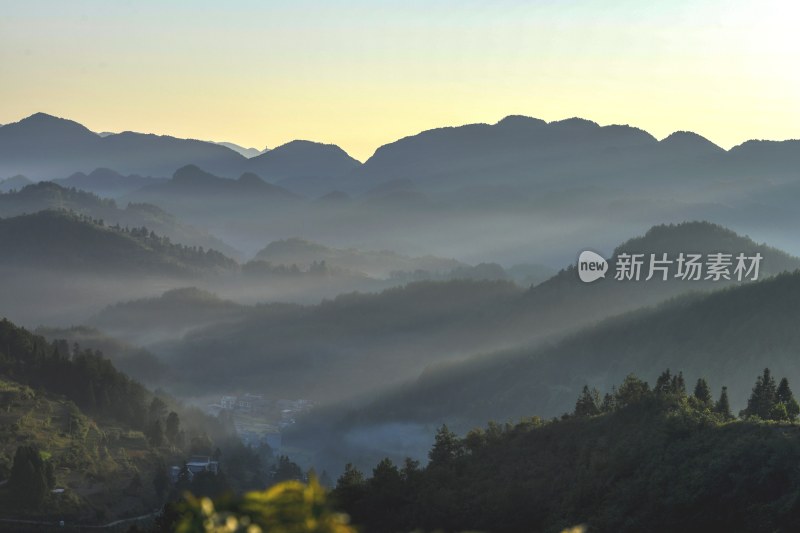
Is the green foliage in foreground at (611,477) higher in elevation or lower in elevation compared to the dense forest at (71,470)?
higher

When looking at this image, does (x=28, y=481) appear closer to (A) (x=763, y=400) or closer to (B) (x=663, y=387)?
(B) (x=663, y=387)

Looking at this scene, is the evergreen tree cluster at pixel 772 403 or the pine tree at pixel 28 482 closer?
the evergreen tree cluster at pixel 772 403

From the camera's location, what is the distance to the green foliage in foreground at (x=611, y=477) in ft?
190

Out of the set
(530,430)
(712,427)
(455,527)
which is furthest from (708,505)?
(530,430)

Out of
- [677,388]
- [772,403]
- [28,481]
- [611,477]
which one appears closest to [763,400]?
[772,403]

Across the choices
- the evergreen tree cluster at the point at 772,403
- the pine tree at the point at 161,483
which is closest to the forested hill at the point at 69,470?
the pine tree at the point at 161,483

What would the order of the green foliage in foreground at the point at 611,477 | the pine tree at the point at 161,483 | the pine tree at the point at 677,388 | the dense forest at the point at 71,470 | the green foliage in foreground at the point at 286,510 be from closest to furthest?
the green foliage in foreground at the point at 286,510, the green foliage in foreground at the point at 611,477, the pine tree at the point at 677,388, the dense forest at the point at 71,470, the pine tree at the point at 161,483

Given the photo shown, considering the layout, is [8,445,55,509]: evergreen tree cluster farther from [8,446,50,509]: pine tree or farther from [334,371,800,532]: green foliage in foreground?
[334,371,800,532]: green foliage in foreground

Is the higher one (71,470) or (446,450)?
(446,450)

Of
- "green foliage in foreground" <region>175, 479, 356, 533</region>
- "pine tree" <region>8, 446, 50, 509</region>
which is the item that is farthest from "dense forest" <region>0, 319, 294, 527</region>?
"green foliage in foreground" <region>175, 479, 356, 533</region>

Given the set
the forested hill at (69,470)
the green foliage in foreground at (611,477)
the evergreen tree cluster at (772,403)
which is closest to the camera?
the green foliage in foreground at (611,477)

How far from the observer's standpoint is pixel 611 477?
70.0 m

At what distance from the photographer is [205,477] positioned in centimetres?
18100

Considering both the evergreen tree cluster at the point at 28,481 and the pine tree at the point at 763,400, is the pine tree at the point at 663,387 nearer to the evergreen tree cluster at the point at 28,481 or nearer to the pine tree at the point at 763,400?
the pine tree at the point at 763,400
